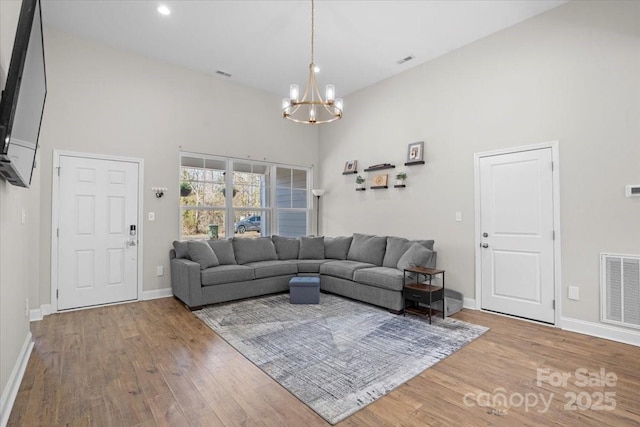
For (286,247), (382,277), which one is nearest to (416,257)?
(382,277)

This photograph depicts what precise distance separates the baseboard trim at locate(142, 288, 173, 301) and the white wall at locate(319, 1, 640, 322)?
340 centimetres

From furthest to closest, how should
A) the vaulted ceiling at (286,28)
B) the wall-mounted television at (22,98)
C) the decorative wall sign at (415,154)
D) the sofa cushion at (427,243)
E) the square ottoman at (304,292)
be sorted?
the decorative wall sign at (415,154) → the sofa cushion at (427,243) → the square ottoman at (304,292) → the vaulted ceiling at (286,28) → the wall-mounted television at (22,98)

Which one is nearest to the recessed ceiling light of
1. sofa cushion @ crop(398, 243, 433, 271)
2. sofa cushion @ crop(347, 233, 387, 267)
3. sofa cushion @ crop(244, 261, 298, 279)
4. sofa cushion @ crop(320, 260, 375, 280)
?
sofa cushion @ crop(244, 261, 298, 279)

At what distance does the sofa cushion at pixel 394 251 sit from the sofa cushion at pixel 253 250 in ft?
6.18

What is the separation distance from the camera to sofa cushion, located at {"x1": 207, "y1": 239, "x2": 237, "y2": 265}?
4.69 m

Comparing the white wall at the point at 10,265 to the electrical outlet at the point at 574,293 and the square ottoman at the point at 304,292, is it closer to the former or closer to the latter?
the square ottoman at the point at 304,292

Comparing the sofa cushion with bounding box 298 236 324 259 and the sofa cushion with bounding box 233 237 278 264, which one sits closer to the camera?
the sofa cushion with bounding box 233 237 278 264

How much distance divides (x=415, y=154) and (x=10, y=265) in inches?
186

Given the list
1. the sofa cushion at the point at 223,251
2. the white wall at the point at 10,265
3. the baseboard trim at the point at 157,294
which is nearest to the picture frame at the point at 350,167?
the sofa cushion at the point at 223,251

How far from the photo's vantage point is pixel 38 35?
187 centimetres

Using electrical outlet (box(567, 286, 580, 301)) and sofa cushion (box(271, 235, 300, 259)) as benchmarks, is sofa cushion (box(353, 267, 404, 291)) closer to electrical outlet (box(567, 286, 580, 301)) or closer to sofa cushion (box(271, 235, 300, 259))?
sofa cushion (box(271, 235, 300, 259))

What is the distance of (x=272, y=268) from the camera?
4.75 meters

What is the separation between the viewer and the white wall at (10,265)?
6.21 ft

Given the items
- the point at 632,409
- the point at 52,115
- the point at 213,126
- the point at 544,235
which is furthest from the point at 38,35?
the point at 544,235
